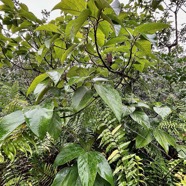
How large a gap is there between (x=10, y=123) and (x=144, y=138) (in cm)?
40

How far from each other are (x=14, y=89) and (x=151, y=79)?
2.73 ft

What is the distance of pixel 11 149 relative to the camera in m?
0.52

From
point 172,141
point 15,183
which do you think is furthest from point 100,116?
point 15,183

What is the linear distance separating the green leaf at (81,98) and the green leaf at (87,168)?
13 cm

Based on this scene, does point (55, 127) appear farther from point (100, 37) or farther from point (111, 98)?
point (100, 37)

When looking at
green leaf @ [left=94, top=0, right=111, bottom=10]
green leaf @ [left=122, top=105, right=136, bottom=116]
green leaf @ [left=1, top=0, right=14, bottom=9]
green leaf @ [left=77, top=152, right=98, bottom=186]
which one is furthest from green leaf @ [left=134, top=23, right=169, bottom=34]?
green leaf @ [left=1, top=0, right=14, bottom=9]


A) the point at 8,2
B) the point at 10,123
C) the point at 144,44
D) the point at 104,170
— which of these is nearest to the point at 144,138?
the point at 104,170

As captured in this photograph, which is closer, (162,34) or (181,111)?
(181,111)

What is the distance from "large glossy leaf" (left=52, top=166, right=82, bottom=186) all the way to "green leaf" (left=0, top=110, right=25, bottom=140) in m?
0.22

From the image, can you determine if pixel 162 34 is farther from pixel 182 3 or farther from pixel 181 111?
pixel 181 111

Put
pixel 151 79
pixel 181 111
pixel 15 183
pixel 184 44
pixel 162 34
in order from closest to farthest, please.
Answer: pixel 15 183, pixel 181 111, pixel 151 79, pixel 162 34, pixel 184 44

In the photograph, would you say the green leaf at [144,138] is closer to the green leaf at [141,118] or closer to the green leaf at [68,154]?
the green leaf at [141,118]

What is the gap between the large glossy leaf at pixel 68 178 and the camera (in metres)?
0.52

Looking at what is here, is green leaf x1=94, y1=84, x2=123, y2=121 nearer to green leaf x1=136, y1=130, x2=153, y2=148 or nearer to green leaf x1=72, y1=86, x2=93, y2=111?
green leaf x1=72, y1=86, x2=93, y2=111
